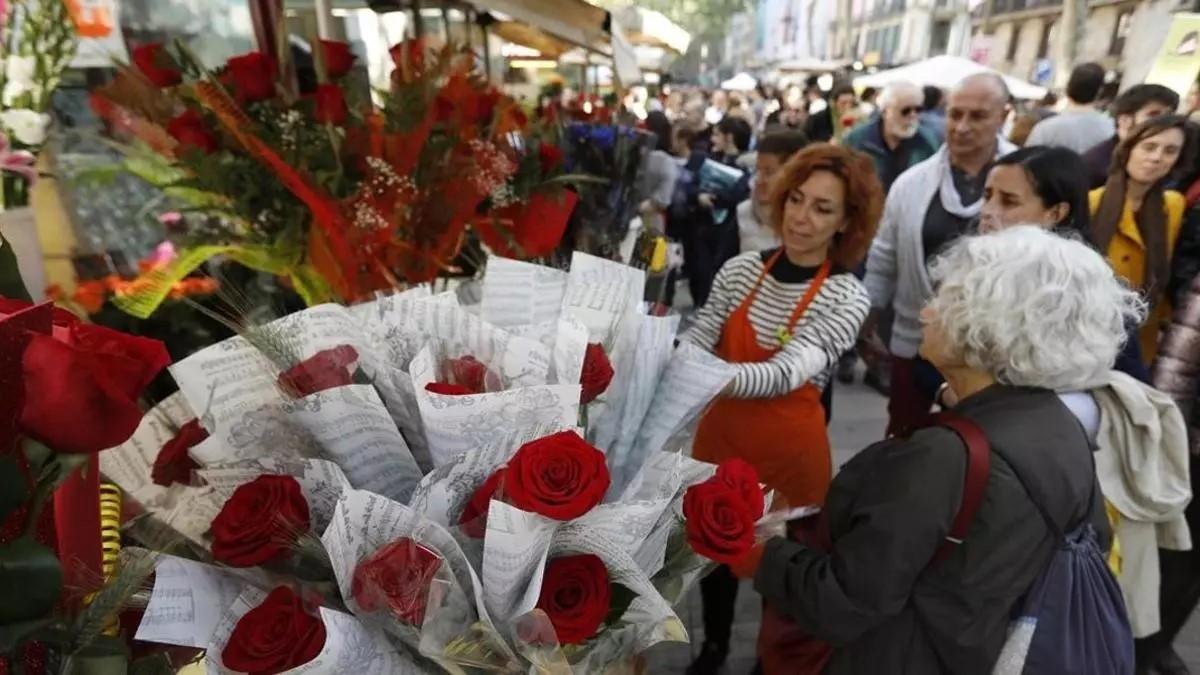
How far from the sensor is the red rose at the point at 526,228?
5.83ft

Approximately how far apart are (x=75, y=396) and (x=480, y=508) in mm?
371

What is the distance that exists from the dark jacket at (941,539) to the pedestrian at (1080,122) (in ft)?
11.3

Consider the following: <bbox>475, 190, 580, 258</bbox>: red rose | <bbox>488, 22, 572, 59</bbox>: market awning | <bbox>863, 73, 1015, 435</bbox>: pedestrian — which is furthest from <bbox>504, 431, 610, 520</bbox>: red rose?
<bbox>488, 22, 572, 59</bbox>: market awning

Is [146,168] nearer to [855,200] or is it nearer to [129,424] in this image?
[129,424]

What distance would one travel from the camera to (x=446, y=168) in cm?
167

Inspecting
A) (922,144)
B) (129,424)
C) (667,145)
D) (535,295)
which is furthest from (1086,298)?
(667,145)

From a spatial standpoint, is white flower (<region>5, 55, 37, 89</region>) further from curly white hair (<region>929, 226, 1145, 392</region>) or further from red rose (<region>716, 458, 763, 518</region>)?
curly white hair (<region>929, 226, 1145, 392</region>)

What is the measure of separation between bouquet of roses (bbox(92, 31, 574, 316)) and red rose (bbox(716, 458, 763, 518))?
0.90 m

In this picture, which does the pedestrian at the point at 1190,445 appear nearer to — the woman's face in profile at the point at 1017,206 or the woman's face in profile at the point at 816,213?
the woman's face in profile at the point at 1017,206

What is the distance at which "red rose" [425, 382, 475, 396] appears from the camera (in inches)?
30.2

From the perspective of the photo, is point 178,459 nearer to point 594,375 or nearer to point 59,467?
point 59,467

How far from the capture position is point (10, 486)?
535mm

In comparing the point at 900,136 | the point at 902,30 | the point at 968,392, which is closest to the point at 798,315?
the point at 968,392

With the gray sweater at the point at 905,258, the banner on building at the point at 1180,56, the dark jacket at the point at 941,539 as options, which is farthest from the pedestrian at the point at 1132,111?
the dark jacket at the point at 941,539
